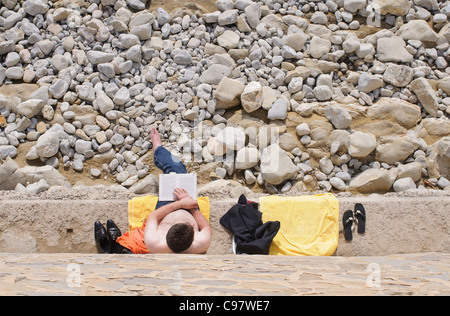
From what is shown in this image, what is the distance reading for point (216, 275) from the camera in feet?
8.66

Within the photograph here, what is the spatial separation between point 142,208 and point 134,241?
387 millimetres

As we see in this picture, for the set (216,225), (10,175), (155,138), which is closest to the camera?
(216,225)

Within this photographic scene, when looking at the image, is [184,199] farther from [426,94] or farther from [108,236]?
[426,94]

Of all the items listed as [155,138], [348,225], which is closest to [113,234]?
[155,138]

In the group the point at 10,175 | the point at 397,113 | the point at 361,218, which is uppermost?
the point at 397,113

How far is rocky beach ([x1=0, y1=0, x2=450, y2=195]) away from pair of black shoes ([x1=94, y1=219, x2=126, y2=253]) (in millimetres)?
563

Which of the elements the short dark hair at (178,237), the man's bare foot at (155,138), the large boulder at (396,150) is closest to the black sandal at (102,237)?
the short dark hair at (178,237)

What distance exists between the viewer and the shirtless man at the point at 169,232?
10.5ft

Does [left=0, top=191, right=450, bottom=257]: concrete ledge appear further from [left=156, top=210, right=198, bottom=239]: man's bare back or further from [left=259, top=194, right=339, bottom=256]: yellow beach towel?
[left=156, top=210, right=198, bottom=239]: man's bare back

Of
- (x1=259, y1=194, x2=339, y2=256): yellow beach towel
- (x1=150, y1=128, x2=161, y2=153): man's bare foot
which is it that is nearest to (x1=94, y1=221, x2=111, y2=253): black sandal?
(x1=150, y1=128, x2=161, y2=153): man's bare foot

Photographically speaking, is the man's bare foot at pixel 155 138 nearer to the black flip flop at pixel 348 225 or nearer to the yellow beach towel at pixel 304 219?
the yellow beach towel at pixel 304 219

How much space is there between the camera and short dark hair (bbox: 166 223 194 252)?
3176 millimetres

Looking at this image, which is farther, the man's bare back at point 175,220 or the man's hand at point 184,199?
the man's hand at point 184,199

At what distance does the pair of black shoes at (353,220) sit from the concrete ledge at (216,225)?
6 centimetres
